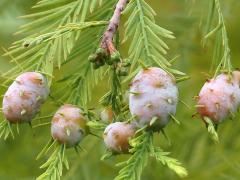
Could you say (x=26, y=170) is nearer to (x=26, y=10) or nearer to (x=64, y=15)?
(x=26, y=10)

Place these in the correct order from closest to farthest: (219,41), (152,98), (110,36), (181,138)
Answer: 1. (152,98)
2. (110,36)
3. (219,41)
4. (181,138)

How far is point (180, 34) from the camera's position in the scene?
2377 millimetres

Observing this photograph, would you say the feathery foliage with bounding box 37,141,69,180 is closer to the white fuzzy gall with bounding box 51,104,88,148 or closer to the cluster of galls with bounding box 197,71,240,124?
the white fuzzy gall with bounding box 51,104,88,148

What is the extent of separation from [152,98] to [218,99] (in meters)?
0.14

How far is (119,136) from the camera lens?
1178mm

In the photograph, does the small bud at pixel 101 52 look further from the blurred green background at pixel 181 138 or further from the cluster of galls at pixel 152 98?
the blurred green background at pixel 181 138

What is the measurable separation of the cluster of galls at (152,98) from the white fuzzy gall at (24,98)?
18cm

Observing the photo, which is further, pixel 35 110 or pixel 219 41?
pixel 219 41

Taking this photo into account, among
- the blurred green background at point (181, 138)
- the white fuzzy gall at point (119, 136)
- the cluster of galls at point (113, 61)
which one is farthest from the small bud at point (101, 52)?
the blurred green background at point (181, 138)

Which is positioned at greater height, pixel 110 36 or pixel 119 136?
pixel 110 36

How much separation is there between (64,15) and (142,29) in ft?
0.81

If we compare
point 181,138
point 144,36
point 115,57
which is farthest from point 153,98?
point 181,138

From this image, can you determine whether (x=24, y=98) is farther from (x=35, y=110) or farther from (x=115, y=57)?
(x=115, y=57)

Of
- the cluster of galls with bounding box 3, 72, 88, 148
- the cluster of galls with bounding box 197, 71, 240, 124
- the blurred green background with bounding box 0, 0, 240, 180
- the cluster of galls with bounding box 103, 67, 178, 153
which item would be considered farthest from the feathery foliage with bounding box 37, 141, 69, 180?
the blurred green background with bounding box 0, 0, 240, 180
